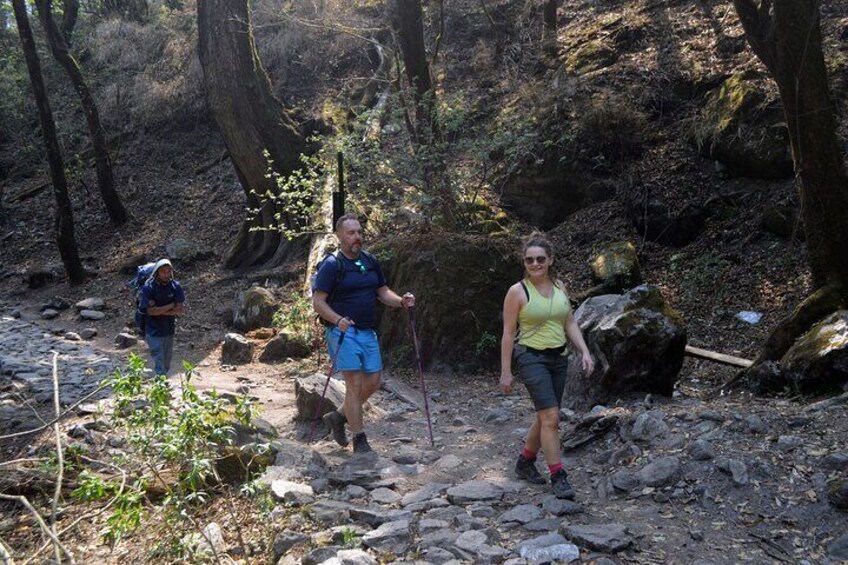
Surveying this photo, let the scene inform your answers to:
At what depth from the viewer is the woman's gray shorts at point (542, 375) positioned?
5.26 metres

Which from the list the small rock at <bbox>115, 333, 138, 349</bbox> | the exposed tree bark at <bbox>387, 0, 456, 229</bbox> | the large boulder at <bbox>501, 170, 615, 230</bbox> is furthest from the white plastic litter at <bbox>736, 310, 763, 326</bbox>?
the small rock at <bbox>115, 333, 138, 349</bbox>

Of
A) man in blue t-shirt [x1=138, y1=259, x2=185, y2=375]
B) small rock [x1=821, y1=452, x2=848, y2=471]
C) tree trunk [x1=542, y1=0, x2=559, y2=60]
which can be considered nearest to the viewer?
small rock [x1=821, y1=452, x2=848, y2=471]

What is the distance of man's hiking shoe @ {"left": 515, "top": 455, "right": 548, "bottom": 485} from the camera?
5633 mm

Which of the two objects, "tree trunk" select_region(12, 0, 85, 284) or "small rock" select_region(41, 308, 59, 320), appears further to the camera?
"tree trunk" select_region(12, 0, 85, 284)

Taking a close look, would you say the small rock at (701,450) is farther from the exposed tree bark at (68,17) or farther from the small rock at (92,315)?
the exposed tree bark at (68,17)

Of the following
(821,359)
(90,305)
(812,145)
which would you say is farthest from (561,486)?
(90,305)

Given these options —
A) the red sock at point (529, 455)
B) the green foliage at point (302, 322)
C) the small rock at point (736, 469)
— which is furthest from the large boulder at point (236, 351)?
the small rock at point (736, 469)

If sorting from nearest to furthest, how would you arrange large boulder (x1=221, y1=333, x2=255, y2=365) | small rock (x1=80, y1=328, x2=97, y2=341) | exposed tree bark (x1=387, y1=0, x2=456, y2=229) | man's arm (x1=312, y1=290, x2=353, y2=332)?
man's arm (x1=312, y1=290, x2=353, y2=332) < exposed tree bark (x1=387, y1=0, x2=456, y2=229) < large boulder (x1=221, y1=333, x2=255, y2=365) < small rock (x1=80, y1=328, x2=97, y2=341)

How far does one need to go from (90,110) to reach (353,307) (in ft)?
54.0

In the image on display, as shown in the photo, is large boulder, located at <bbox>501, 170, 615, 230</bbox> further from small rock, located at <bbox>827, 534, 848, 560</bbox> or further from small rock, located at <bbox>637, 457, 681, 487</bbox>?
small rock, located at <bbox>827, 534, 848, 560</bbox>

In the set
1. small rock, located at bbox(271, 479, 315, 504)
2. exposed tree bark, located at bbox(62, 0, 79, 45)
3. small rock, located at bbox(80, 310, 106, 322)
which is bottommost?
small rock, located at bbox(271, 479, 315, 504)

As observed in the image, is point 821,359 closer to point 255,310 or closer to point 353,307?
point 353,307

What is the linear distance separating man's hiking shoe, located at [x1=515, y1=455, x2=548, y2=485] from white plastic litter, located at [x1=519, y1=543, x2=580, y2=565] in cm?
128

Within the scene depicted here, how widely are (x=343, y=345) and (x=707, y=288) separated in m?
7.02
